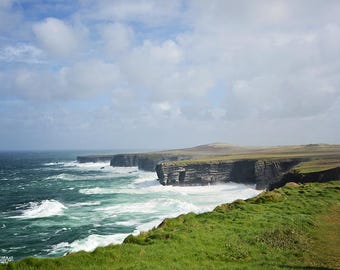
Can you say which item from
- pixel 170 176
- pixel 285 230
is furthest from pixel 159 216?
pixel 170 176

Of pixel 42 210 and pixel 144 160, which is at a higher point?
pixel 144 160

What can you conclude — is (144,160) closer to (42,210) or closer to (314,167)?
(314,167)

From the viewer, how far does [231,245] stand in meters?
17.3

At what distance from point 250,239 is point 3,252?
83.1 feet

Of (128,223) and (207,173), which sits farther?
(207,173)

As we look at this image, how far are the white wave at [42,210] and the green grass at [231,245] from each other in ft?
113

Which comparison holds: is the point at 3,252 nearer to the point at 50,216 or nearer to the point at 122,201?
the point at 50,216

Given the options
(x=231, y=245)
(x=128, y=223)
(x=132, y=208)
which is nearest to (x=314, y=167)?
(x=132, y=208)

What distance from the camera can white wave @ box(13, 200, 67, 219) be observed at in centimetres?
5157

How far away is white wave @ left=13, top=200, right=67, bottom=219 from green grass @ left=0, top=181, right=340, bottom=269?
34.6 m

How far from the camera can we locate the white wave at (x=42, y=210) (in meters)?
51.6

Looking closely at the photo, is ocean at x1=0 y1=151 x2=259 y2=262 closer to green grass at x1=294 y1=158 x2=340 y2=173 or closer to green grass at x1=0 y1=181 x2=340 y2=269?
green grass at x1=294 y1=158 x2=340 y2=173

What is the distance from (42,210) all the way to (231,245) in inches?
1763

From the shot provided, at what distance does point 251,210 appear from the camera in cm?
2594
